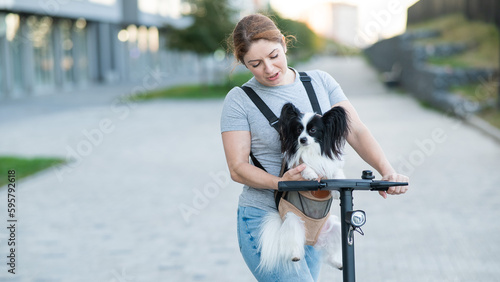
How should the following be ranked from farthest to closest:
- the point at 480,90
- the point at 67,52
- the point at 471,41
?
1. the point at 67,52
2. the point at 471,41
3. the point at 480,90

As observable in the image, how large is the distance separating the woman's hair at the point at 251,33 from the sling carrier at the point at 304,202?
8.5 inches

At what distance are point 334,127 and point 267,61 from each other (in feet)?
1.50

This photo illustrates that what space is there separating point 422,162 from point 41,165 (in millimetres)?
7076

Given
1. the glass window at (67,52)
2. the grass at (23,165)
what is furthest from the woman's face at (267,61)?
the glass window at (67,52)

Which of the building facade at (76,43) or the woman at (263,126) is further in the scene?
the building facade at (76,43)

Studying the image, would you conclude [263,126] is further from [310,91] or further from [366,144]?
[366,144]

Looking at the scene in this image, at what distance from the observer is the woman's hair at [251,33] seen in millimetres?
2646

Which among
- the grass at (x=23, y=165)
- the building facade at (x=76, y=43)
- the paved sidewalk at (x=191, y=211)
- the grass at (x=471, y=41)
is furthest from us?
the building facade at (x=76, y=43)

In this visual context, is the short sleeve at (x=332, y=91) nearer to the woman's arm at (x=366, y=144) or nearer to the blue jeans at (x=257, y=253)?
the woman's arm at (x=366, y=144)

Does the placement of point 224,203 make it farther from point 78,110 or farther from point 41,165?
point 78,110

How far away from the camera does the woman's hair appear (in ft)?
8.68

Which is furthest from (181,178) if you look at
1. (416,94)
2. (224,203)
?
(416,94)

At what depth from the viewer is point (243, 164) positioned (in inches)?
106

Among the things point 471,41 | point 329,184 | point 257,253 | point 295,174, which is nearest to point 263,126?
point 295,174
